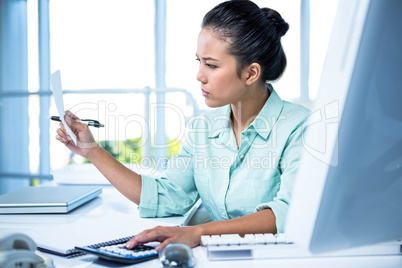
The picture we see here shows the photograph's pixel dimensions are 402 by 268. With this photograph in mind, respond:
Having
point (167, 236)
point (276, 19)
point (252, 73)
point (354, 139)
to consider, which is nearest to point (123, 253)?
point (167, 236)

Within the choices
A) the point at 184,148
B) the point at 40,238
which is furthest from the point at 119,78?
the point at 40,238

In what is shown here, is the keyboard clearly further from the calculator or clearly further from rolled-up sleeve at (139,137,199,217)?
rolled-up sleeve at (139,137,199,217)

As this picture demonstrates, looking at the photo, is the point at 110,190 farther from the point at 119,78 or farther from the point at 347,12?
the point at 119,78

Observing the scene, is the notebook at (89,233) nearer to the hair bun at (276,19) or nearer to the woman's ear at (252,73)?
the woman's ear at (252,73)

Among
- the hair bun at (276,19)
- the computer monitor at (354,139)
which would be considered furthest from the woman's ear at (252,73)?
the computer monitor at (354,139)

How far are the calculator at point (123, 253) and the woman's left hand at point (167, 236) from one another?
16 mm

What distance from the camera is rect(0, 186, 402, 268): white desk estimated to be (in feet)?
1.90

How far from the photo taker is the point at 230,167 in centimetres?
109

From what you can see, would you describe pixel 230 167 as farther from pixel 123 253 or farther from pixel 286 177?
pixel 123 253

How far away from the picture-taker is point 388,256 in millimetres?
596

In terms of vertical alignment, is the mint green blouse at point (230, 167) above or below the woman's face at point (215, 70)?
below

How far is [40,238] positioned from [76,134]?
0.39 m

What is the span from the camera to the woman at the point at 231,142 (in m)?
1.05

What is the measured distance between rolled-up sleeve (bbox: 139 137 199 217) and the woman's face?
0.21m
